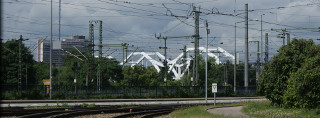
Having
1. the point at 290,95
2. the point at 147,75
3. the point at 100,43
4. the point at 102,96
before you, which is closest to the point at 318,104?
Result: the point at 290,95

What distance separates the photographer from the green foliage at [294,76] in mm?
22812

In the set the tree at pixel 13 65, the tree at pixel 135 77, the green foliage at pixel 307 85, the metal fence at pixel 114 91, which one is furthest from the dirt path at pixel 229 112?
the tree at pixel 135 77

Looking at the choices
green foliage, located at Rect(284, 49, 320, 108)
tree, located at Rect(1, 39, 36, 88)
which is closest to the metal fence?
green foliage, located at Rect(284, 49, 320, 108)

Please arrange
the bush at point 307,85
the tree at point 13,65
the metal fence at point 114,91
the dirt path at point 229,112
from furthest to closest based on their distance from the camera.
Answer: the tree at point 13,65 → the metal fence at point 114,91 → the dirt path at point 229,112 → the bush at point 307,85

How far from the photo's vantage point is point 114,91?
50688 mm

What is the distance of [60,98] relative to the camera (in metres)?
46.7

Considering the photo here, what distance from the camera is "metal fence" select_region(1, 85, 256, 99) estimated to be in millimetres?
45375

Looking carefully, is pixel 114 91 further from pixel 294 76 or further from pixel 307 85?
pixel 307 85

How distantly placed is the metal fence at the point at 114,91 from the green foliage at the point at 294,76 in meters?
25.2

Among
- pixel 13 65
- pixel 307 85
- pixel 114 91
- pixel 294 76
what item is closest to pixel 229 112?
pixel 294 76

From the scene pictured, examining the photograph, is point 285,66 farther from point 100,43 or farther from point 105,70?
point 105,70

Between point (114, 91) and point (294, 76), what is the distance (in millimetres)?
29395

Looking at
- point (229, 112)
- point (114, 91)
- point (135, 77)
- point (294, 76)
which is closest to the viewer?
point (294, 76)

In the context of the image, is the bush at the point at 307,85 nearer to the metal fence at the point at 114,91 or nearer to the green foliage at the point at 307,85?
the green foliage at the point at 307,85
